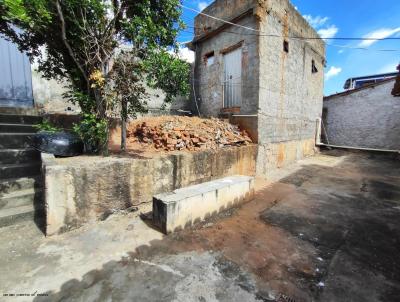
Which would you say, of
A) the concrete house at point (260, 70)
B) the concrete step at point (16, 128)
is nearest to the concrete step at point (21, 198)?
the concrete step at point (16, 128)

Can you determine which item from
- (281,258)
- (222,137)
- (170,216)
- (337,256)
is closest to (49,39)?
(170,216)

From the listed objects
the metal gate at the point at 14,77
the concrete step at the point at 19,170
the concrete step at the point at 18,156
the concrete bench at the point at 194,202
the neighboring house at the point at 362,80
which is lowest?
the concrete bench at the point at 194,202

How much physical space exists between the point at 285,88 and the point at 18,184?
8743 millimetres

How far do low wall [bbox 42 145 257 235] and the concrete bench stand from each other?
25.5 inches

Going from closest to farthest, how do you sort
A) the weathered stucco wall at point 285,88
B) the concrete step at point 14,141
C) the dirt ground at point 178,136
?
1. the concrete step at point 14,141
2. the dirt ground at point 178,136
3. the weathered stucco wall at point 285,88

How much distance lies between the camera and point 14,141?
4.46 metres

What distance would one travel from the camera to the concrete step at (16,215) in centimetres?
324

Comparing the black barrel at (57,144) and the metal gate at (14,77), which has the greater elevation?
the metal gate at (14,77)

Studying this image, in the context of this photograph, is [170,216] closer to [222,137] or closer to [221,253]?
[221,253]

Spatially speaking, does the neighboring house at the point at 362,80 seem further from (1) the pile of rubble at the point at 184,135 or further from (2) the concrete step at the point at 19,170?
(2) the concrete step at the point at 19,170

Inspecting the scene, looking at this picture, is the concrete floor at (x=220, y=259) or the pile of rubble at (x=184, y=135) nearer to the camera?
the concrete floor at (x=220, y=259)

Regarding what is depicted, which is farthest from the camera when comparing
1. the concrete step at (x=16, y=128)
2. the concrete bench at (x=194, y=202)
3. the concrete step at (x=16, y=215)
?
the concrete step at (x=16, y=128)

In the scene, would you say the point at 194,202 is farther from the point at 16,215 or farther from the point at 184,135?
the point at 16,215

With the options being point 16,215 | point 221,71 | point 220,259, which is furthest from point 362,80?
point 16,215
